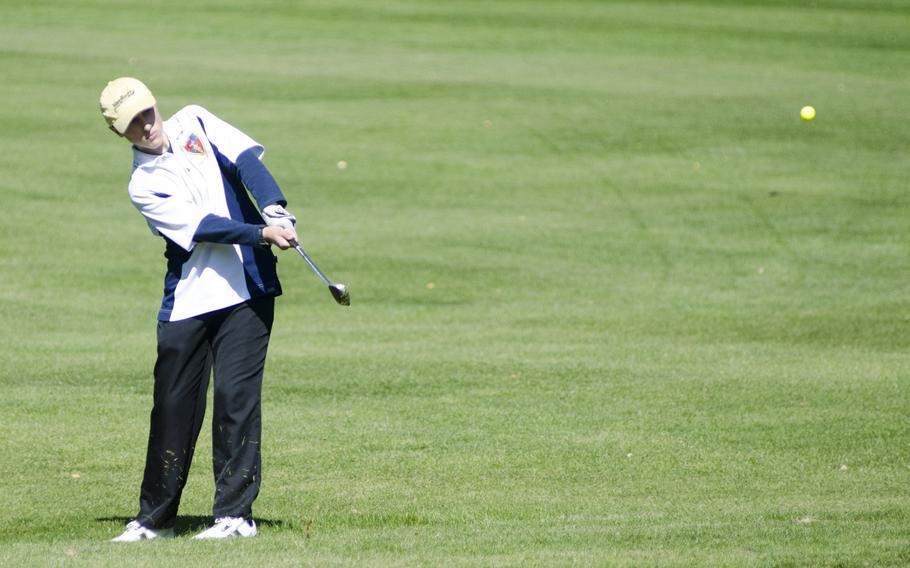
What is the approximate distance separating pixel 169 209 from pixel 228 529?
1490mm

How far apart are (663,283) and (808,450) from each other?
5.94 m

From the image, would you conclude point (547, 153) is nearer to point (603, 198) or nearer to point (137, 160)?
point (603, 198)

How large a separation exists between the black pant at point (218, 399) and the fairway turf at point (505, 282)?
301mm

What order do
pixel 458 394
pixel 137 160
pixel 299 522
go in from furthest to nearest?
pixel 458 394 < pixel 299 522 < pixel 137 160

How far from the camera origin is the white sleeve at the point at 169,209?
6.14m

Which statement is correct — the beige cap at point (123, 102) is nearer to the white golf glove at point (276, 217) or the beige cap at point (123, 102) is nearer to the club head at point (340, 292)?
the white golf glove at point (276, 217)

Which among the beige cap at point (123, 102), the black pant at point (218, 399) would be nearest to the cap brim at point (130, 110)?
the beige cap at point (123, 102)

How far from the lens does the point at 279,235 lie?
19.5ft

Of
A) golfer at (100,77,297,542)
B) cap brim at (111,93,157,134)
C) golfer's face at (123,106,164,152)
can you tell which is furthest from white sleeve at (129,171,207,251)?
cap brim at (111,93,157,134)

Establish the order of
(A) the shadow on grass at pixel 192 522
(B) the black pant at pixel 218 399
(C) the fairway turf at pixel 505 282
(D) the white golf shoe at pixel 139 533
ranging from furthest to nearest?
1. (C) the fairway turf at pixel 505 282
2. (A) the shadow on grass at pixel 192 522
3. (D) the white golf shoe at pixel 139 533
4. (B) the black pant at pixel 218 399

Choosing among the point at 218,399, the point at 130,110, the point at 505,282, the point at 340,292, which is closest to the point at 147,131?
the point at 130,110

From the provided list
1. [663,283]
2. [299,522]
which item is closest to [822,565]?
[299,522]

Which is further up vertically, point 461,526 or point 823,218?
point 461,526

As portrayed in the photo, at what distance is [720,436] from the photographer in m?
8.88
